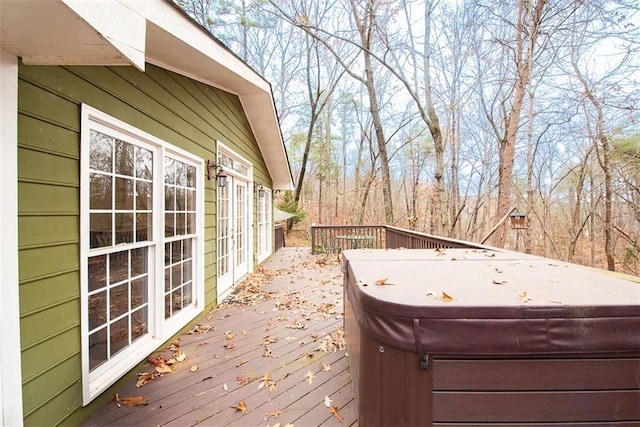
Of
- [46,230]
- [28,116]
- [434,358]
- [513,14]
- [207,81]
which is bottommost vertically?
[434,358]

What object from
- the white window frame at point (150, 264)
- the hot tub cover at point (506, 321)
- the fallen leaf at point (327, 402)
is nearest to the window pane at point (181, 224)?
the white window frame at point (150, 264)

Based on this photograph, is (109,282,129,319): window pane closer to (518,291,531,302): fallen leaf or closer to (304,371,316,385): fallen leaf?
(304,371,316,385): fallen leaf

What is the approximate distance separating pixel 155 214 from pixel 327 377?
2.16 metres

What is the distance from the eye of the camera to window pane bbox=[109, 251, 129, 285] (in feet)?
7.80

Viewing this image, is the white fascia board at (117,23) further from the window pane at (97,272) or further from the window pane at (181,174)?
the window pane at (181,174)

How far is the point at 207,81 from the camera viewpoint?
4059mm

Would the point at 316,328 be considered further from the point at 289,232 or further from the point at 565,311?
the point at 289,232

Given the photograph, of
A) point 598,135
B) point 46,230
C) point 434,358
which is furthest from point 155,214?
point 598,135

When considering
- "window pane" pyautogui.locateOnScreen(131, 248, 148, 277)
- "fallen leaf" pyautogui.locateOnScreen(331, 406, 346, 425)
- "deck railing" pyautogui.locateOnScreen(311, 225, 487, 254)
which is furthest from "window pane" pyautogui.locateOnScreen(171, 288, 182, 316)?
"deck railing" pyautogui.locateOnScreen(311, 225, 487, 254)

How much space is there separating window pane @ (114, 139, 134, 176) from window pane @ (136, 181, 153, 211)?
0.16 metres

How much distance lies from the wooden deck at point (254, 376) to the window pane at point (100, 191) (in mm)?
1450

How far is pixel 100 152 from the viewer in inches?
89.4

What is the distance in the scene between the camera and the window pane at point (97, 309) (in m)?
2.18

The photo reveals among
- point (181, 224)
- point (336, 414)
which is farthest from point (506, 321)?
point (181, 224)
